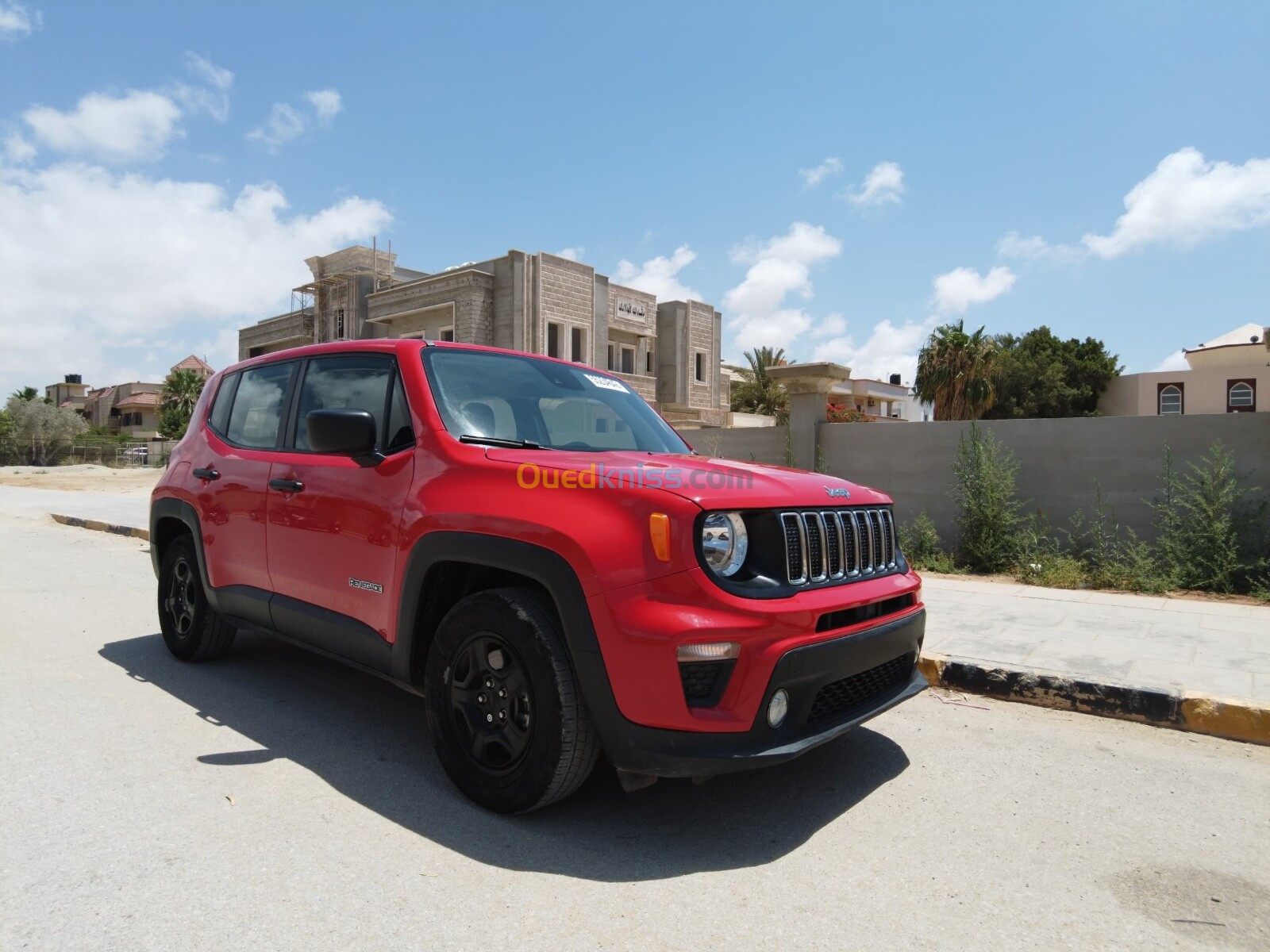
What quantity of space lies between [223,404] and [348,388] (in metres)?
1.54

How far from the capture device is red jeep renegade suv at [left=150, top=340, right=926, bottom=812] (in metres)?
2.72

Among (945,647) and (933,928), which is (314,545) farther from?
(945,647)

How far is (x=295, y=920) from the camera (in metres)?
2.43

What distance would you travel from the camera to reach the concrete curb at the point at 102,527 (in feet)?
43.0

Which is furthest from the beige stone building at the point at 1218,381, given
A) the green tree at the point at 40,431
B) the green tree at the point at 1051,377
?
the green tree at the point at 40,431

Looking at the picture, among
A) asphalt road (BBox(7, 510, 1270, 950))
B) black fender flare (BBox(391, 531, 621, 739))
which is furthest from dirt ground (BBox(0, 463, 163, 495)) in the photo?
black fender flare (BBox(391, 531, 621, 739))

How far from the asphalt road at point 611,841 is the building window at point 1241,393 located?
45647mm

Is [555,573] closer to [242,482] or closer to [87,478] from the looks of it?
[242,482]

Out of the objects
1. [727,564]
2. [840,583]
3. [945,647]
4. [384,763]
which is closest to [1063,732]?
[945,647]

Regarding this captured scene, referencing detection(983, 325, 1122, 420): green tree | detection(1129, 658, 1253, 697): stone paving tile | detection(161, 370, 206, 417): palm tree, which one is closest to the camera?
detection(1129, 658, 1253, 697): stone paving tile

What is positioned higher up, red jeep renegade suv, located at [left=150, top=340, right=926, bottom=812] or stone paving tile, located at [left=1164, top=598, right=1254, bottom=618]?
red jeep renegade suv, located at [left=150, top=340, right=926, bottom=812]

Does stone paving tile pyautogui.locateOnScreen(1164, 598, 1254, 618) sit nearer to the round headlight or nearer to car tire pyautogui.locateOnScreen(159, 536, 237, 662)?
the round headlight

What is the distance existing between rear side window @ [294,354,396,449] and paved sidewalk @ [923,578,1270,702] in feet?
12.8

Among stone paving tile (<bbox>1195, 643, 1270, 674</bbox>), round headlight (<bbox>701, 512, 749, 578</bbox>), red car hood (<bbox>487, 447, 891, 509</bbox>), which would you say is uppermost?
→ red car hood (<bbox>487, 447, 891, 509</bbox>)
